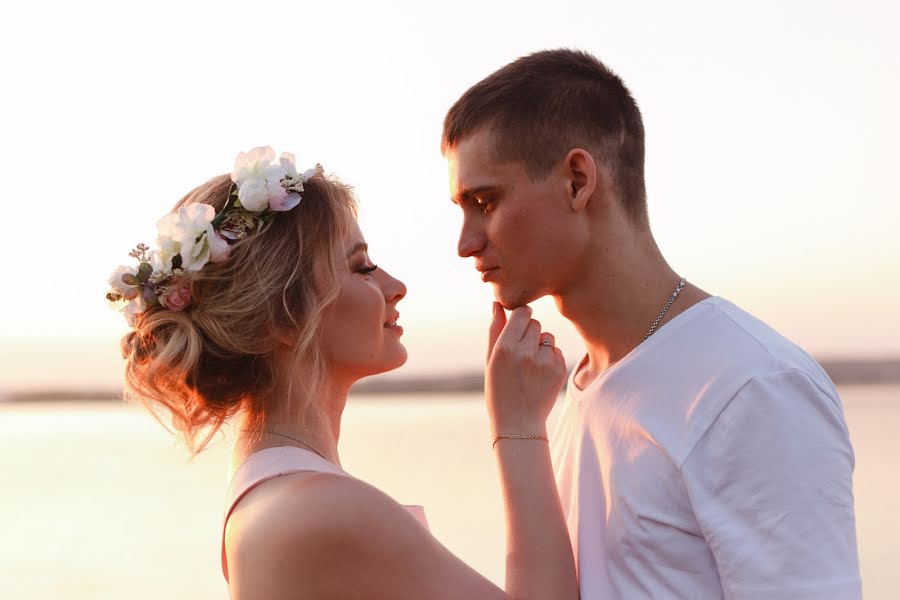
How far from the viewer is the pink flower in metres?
2.95

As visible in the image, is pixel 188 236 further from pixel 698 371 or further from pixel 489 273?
pixel 698 371

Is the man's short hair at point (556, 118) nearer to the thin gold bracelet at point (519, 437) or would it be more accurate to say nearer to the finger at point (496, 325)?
the finger at point (496, 325)

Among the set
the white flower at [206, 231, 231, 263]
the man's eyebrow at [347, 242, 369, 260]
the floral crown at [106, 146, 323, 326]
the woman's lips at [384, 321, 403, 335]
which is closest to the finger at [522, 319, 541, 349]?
the woman's lips at [384, 321, 403, 335]

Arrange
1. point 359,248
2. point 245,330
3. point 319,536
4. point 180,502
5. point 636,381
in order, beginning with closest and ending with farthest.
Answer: point 319,536, point 636,381, point 245,330, point 359,248, point 180,502

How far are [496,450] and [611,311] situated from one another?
49 cm

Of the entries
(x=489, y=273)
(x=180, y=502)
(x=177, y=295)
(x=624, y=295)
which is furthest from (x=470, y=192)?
(x=180, y=502)

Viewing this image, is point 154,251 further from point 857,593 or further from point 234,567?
point 857,593

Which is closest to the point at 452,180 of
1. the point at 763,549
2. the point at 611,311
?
the point at 611,311

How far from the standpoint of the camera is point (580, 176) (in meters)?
2.83

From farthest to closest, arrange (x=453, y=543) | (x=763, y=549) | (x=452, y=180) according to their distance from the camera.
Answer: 1. (x=453, y=543)
2. (x=452, y=180)
3. (x=763, y=549)

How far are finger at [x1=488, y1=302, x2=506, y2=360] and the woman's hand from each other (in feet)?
0.08

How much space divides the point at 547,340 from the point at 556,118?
0.61 metres

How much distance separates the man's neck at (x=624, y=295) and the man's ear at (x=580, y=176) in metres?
0.16

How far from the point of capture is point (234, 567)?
101 inches
